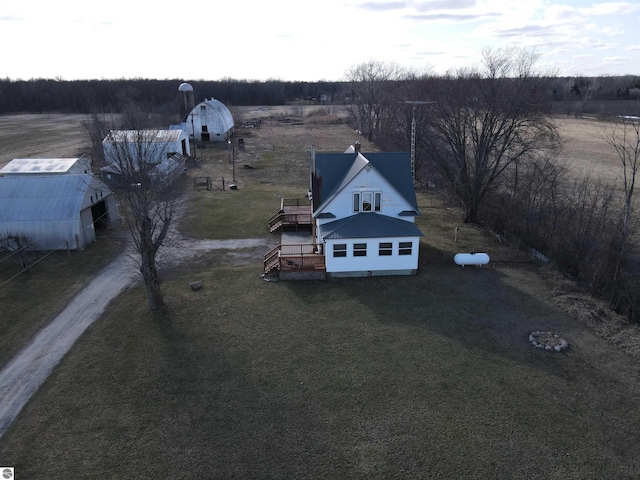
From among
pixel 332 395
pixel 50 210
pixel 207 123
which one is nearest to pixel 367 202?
pixel 332 395

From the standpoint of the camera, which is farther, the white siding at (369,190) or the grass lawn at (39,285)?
the white siding at (369,190)

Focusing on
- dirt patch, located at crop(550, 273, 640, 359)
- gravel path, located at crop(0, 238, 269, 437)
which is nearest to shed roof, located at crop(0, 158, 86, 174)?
gravel path, located at crop(0, 238, 269, 437)

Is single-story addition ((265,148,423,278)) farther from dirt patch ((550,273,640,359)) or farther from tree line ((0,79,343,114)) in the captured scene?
tree line ((0,79,343,114))

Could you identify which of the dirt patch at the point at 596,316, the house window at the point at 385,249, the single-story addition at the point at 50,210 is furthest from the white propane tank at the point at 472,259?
the single-story addition at the point at 50,210

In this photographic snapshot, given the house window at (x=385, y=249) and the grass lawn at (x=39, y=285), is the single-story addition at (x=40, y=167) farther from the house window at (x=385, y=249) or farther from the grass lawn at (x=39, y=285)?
the house window at (x=385, y=249)

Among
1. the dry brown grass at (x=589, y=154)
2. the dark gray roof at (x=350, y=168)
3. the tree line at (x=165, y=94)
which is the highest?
the tree line at (x=165, y=94)
